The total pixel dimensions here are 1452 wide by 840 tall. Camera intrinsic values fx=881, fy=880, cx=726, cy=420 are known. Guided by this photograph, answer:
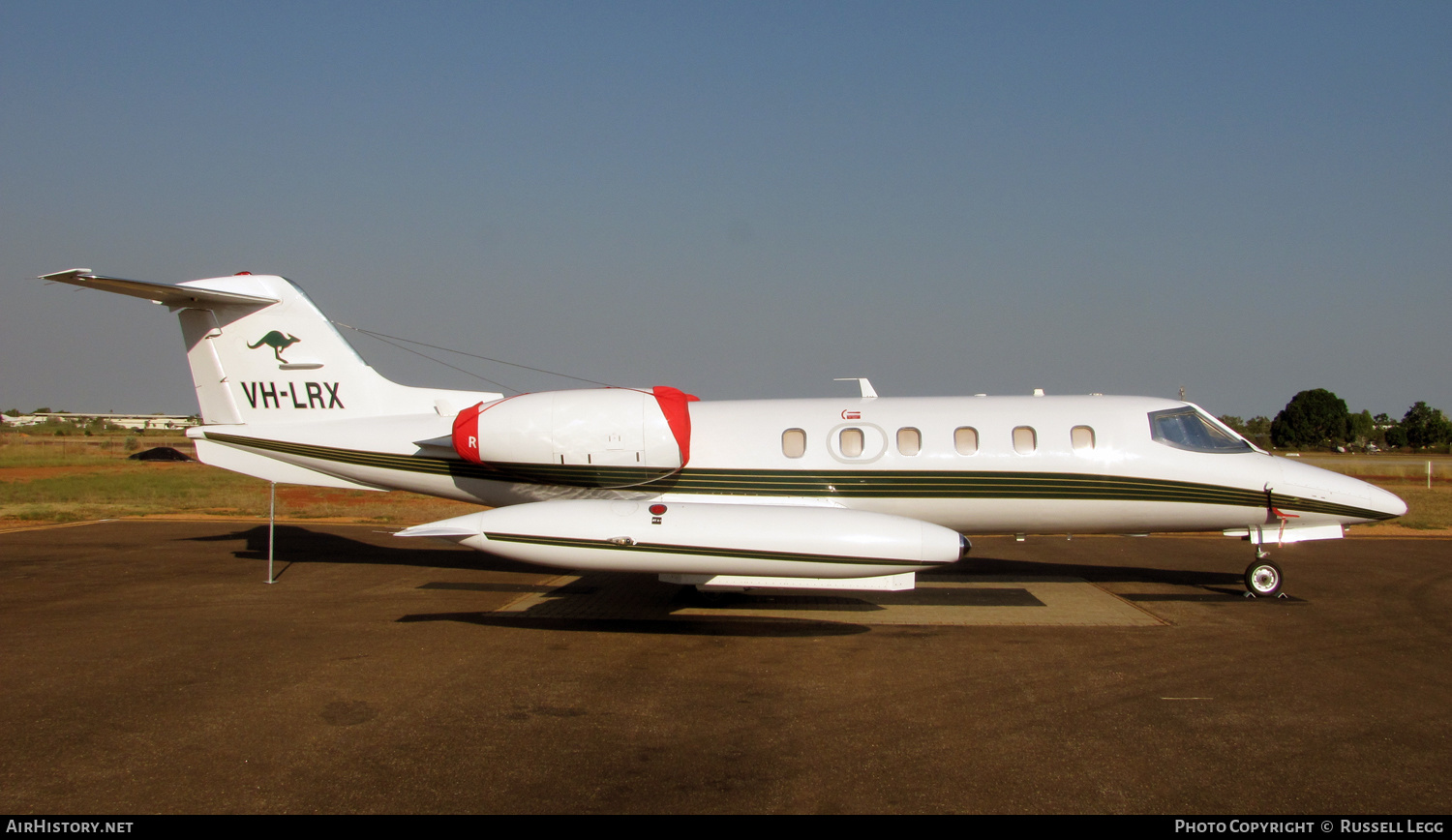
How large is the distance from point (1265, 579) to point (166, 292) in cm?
1503

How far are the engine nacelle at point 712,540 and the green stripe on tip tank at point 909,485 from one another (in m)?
1.26

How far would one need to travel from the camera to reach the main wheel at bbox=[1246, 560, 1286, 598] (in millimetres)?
11648

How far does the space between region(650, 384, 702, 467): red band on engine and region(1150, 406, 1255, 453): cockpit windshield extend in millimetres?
5861

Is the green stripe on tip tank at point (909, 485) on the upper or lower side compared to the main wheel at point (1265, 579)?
upper

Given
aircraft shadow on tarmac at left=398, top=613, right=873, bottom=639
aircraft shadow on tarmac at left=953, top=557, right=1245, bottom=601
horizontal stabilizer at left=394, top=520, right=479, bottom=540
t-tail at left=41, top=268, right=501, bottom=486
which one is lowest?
aircraft shadow on tarmac at left=953, top=557, right=1245, bottom=601

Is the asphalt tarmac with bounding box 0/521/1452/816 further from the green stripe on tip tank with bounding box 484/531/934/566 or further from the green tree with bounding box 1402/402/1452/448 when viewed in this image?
the green tree with bounding box 1402/402/1452/448

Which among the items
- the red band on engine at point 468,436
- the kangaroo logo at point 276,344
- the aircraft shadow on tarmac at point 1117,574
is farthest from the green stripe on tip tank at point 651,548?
the kangaroo logo at point 276,344

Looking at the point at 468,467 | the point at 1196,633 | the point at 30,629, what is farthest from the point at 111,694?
the point at 1196,633

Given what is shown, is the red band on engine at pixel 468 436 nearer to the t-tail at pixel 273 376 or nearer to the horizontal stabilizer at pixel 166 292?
the t-tail at pixel 273 376

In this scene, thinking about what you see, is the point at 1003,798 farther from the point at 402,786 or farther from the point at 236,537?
the point at 236,537

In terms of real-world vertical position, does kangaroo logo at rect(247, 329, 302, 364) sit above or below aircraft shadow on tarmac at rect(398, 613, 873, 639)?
above

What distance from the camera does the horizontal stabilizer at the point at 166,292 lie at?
10.5m

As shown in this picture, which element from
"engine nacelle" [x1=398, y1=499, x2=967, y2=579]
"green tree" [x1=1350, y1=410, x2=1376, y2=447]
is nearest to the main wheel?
"engine nacelle" [x1=398, y1=499, x2=967, y2=579]

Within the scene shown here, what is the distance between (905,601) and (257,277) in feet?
33.2
